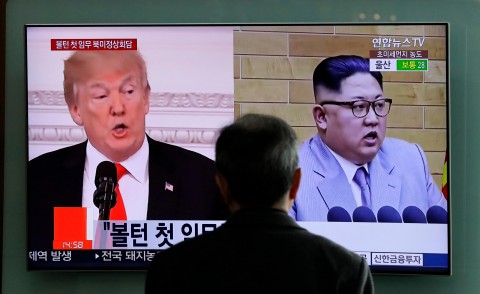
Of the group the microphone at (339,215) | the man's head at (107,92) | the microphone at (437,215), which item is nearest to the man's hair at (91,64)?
the man's head at (107,92)

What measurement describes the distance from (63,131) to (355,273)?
2.53 metres

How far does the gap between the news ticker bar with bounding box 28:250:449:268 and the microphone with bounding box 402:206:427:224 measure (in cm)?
16

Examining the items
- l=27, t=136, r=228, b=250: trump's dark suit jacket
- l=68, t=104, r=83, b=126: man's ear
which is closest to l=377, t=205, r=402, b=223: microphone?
l=27, t=136, r=228, b=250: trump's dark suit jacket

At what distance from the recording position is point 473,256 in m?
3.72

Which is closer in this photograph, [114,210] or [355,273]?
[355,273]

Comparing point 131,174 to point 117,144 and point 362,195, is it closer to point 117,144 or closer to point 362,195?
point 117,144

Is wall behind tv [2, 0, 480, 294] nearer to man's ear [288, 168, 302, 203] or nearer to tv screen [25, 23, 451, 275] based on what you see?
tv screen [25, 23, 451, 275]

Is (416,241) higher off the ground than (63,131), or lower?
lower

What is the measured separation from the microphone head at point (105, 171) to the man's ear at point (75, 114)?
24 centimetres

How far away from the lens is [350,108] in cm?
362

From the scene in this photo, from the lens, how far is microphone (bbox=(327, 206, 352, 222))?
11.8ft

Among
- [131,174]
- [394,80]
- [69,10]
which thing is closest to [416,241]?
[394,80]

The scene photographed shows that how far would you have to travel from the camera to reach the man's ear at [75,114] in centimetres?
369

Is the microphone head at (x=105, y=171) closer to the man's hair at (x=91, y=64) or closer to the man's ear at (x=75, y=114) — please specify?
the man's ear at (x=75, y=114)
